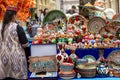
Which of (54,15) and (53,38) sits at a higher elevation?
(54,15)

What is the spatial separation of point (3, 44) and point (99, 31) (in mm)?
1397

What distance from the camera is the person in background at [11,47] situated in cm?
287

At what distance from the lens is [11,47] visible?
2871mm

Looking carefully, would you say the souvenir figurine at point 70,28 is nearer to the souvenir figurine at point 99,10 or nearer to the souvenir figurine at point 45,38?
the souvenir figurine at point 45,38

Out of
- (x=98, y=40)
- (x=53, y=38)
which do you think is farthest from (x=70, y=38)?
(x=98, y=40)

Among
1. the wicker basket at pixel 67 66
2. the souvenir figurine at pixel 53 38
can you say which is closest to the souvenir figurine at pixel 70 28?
the souvenir figurine at pixel 53 38

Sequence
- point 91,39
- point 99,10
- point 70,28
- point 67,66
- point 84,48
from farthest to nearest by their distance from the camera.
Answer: point 99,10 → point 70,28 → point 91,39 → point 84,48 → point 67,66

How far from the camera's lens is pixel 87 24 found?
3.85 metres

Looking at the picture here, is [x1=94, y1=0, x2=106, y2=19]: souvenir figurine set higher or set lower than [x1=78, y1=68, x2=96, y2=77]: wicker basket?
higher

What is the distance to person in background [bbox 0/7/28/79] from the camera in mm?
2873

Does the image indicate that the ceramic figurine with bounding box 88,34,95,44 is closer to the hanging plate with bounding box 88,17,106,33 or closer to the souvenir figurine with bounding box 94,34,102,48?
the souvenir figurine with bounding box 94,34,102,48

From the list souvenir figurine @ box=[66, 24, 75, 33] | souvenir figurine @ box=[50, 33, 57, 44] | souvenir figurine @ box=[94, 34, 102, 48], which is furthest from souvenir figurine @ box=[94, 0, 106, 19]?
souvenir figurine @ box=[50, 33, 57, 44]

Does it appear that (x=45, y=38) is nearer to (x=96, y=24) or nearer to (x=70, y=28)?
(x=70, y=28)

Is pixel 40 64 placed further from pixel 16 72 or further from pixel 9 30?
pixel 9 30
